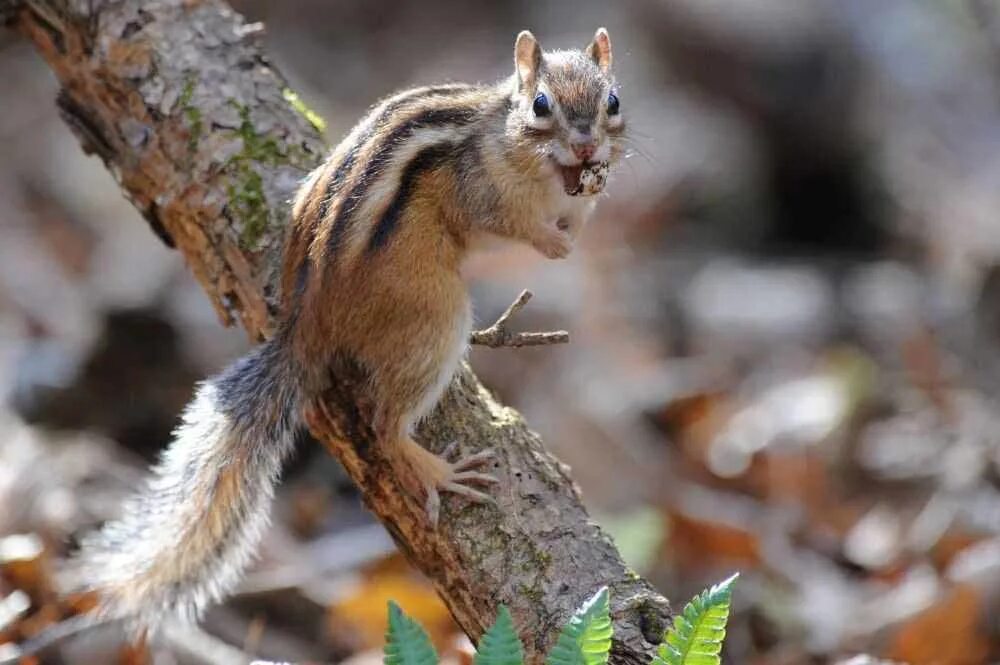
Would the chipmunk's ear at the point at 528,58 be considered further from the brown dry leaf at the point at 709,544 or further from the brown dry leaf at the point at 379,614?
the brown dry leaf at the point at 709,544

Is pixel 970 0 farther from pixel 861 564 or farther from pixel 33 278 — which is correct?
pixel 33 278

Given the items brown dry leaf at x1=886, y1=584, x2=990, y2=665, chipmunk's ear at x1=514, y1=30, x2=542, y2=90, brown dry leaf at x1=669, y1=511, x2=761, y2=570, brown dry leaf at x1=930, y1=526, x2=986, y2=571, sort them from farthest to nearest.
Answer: brown dry leaf at x1=669, y1=511, x2=761, y2=570, brown dry leaf at x1=930, y1=526, x2=986, y2=571, brown dry leaf at x1=886, y1=584, x2=990, y2=665, chipmunk's ear at x1=514, y1=30, x2=542, y2=90

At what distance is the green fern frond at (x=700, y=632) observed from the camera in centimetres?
287

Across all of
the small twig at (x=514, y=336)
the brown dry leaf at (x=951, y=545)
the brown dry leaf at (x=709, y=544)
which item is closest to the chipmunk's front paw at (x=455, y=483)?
the small twig at (x=514, y=336)

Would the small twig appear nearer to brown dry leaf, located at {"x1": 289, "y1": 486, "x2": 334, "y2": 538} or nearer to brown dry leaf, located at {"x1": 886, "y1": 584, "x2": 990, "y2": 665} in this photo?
brown dry leaf, located at {"x1": 886, "y1": 584, "x2": 990, "y2": 665}

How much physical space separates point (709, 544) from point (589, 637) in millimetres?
2753

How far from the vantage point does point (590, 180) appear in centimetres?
396

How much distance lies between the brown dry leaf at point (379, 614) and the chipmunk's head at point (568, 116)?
5.22 ft

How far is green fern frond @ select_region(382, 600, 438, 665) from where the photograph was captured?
9.25ft

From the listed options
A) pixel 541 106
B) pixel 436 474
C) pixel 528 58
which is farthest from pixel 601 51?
pixel 436 474

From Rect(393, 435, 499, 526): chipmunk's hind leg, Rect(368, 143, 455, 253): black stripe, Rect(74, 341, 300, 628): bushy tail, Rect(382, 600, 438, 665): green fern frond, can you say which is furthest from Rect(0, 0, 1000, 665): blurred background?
Rect(382, 600, 438, 665): green fern frond

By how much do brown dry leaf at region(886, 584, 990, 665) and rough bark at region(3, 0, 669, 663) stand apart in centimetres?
157

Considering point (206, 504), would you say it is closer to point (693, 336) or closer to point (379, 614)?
point (379, 614)

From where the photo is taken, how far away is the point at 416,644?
2832mm
